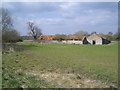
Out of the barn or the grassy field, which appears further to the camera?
the barn

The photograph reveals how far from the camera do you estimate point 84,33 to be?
477 ft

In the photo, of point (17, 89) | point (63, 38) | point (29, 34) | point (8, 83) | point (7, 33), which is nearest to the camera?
point (17, 89)

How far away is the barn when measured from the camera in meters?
114

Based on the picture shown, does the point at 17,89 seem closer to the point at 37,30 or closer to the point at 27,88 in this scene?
the point at 27,88

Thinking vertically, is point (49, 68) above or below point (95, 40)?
above

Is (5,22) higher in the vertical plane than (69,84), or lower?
higher

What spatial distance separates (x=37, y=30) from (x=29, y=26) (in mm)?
6298

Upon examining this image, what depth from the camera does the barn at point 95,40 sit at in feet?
372

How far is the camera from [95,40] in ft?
381

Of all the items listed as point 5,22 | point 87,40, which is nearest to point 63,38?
point 87,40

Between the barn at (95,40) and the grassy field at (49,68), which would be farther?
the barn at (95,40)

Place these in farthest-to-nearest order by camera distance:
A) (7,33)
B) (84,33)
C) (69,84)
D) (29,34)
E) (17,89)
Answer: (84,33) < (29,34) < (7,33) < (69,84) < (17,89)

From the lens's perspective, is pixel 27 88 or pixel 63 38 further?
pixel 63 38

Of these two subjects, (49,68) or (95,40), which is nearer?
(49,68)
